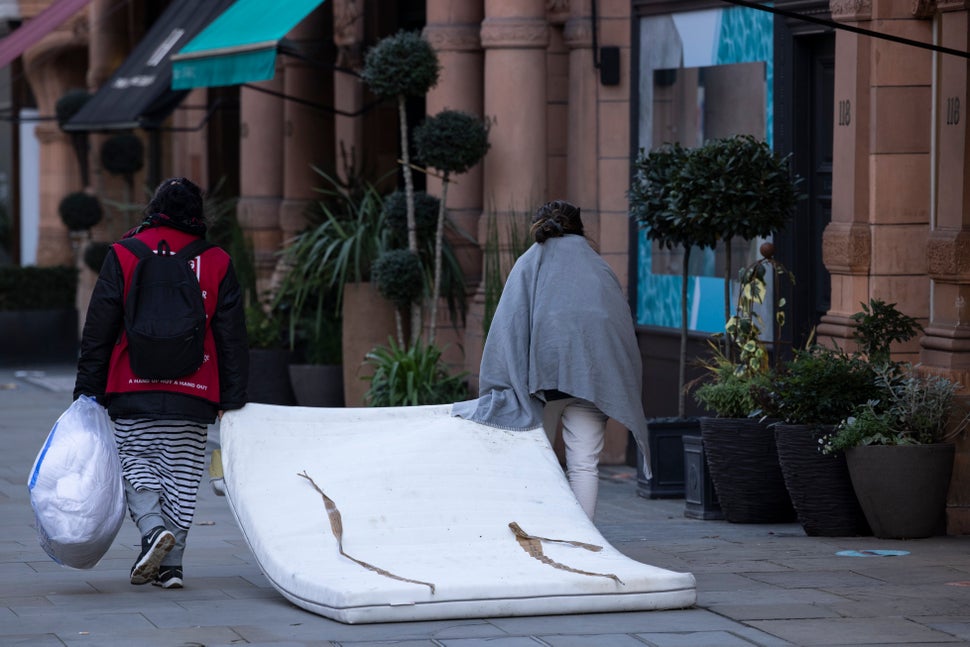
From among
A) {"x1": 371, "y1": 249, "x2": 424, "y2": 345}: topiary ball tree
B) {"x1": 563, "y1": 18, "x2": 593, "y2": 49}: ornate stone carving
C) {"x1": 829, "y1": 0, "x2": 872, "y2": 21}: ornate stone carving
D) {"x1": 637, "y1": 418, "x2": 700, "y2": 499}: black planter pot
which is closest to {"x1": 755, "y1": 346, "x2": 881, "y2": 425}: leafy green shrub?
{"x1": 637, "y1": 418, "x2": 700, "y2": 499}: black planter pot

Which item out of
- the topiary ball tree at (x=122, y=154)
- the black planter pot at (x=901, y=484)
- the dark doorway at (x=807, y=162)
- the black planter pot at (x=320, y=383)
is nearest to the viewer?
the black planter pot at (x=901, y=484)

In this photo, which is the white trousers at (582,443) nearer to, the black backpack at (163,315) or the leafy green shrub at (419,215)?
the black backpack at (163,315)

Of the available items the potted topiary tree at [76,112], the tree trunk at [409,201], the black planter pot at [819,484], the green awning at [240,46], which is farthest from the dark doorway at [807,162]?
the potted topiary tree at [76,112]

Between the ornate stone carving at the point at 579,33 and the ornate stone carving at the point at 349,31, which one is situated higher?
the ornate stone carving at the point at 349,31

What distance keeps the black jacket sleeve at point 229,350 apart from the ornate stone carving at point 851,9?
407 centimetres

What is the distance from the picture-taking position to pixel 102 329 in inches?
302

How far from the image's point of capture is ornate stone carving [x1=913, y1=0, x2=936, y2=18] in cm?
973

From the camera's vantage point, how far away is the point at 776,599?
736 centimetres

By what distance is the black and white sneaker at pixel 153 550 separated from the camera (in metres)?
7.49

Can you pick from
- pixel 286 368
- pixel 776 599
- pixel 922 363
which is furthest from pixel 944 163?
pixel 286 368

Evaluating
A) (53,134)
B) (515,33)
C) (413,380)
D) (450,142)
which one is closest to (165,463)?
(413,380)

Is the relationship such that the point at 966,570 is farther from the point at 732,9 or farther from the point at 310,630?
the point at 732,9

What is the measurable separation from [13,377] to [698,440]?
12.5m

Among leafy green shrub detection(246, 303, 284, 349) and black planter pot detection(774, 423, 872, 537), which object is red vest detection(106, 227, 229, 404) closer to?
black planter pot detection(774, 423, 872, 537)
